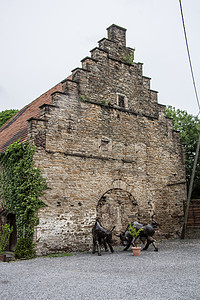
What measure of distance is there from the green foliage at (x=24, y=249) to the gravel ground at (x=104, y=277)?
1.34 ft

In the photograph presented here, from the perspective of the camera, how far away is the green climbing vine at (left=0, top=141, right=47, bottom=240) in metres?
11.3

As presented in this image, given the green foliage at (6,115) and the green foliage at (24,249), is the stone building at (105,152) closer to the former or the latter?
the green foliage at (24,249)

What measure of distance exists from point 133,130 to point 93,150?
2843 mm

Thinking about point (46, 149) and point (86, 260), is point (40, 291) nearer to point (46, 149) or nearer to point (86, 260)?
point (86, 260)

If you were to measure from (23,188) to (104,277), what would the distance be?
5498mm

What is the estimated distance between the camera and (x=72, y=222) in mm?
12086

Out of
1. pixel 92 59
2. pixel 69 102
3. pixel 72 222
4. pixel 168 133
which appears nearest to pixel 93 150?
pixel 69 102

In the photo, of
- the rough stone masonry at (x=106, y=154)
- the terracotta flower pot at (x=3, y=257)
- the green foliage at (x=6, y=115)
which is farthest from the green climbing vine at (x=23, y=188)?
the green foliage at (x=6, y=115)

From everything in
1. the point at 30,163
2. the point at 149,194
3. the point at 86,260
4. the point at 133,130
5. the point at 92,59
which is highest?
the point at 92,59

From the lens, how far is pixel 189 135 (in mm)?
22078

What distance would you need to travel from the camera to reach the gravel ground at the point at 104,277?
5699 mm

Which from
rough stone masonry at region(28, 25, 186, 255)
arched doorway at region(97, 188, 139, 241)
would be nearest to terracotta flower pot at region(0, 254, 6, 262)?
rough stone masonry at region(28, 25, 186, 255)

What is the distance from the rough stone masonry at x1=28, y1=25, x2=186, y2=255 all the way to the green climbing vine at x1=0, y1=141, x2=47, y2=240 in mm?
312

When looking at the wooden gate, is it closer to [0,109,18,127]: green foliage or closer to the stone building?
the stone building
